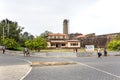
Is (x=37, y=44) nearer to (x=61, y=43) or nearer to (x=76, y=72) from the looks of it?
(x=61, y=43)

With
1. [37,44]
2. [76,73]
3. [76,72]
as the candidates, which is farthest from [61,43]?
[76,73]

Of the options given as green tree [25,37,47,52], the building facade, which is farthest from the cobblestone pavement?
the building facade

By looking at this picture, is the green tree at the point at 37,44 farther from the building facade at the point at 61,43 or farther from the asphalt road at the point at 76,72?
the asphalt road at the point at 76,72

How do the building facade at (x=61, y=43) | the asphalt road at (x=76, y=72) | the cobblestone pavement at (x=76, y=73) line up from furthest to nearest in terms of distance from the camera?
the building facade at (x=61, y=43), the asphalt road at (x=76, y=72), the cobblestone pavement at (x=76, y=73)

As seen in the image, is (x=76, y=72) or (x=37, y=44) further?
(x=37, y=44)

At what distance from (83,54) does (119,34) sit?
4568cm

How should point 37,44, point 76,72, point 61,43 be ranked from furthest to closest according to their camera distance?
point 61,43 → point 37,44 → point 76,72

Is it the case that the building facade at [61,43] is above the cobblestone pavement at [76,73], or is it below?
above

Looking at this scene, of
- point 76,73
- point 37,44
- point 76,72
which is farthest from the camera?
point 37,44

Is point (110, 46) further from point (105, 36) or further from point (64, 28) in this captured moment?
point (64, 28)

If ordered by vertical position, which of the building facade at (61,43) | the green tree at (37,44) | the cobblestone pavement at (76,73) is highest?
the building facade at (61,43)

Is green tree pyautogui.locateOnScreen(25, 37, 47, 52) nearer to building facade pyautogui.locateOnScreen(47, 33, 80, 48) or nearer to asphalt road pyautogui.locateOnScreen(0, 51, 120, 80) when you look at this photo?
building facade pyautogui.locateOnScreen(47, 33, 80, 48)

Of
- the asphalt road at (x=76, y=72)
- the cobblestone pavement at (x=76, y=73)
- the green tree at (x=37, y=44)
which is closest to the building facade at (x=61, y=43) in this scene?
the green tree at (x=37, y=44)

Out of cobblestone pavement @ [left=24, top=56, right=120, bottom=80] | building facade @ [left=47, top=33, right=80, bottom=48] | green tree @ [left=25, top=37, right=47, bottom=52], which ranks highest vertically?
building facade @ [left=47, top=33, right=80, bottom=48]
